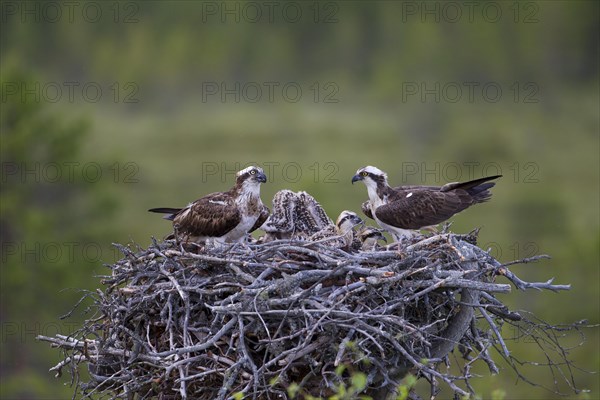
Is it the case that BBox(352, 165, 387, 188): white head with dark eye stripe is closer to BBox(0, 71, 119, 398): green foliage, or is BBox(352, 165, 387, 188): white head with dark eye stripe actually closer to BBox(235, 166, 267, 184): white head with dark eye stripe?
BBox(235, 166, 267, 184): white head with dark eye stripe

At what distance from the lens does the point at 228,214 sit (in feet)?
29.4

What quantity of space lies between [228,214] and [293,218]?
2.12 feet

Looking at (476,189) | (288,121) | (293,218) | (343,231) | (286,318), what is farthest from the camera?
(288,121)

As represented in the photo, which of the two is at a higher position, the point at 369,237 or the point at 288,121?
the point at 369,237

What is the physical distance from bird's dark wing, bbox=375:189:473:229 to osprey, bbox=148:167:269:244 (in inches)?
45.7

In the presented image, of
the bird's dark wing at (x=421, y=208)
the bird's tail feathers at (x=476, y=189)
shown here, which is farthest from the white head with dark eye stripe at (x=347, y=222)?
the bird's tail feathers at (x=476, y=189)

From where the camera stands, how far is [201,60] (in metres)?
80.2

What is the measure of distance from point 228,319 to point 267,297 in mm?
491

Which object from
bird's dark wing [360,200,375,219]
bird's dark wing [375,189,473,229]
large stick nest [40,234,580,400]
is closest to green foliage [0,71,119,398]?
bird's dark wing [360,200,375,219]

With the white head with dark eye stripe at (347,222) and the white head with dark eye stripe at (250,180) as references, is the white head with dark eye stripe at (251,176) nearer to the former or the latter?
the white head with dark eye stripe at (250,180)

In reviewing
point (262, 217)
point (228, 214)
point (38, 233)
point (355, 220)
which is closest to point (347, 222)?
point (355, 220)

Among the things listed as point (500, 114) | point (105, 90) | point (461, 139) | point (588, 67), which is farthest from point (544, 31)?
point (105, 90)

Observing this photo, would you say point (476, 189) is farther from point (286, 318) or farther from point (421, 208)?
point (286, 318)

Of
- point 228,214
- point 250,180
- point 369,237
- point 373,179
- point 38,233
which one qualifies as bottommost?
point 38,233
